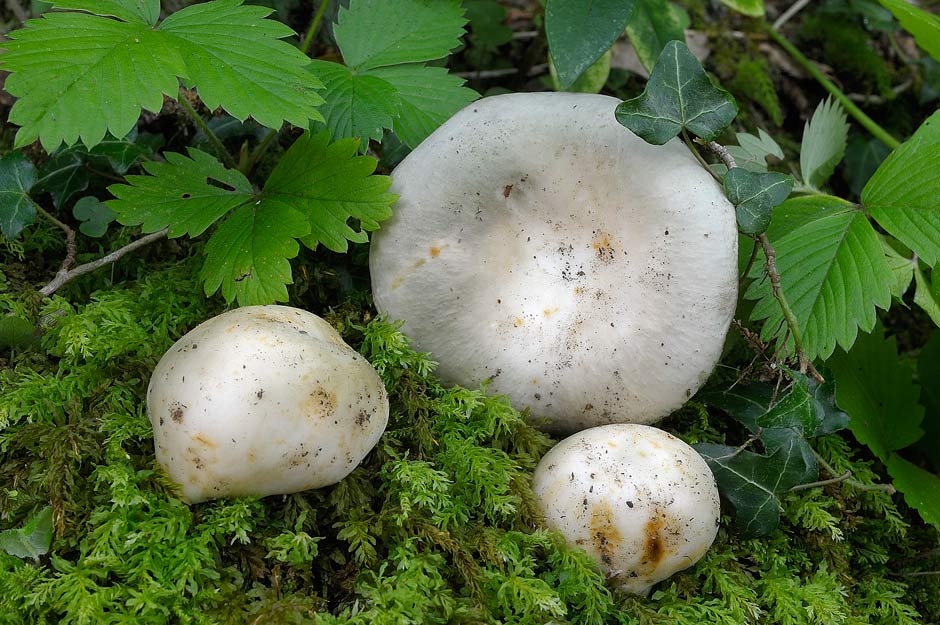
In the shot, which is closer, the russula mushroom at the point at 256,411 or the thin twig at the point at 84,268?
the russula mushroom at the point at 256,411

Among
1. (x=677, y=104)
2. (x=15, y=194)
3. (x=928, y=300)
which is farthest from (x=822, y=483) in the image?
(x=15, y=194)

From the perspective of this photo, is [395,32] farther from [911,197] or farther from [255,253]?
[911,197]

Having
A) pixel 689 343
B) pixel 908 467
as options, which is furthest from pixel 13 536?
pixel 908 467

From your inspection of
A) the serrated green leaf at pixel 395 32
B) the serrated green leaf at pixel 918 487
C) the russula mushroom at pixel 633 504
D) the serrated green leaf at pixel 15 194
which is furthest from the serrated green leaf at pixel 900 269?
the serrated green leaf at pixel 15 194

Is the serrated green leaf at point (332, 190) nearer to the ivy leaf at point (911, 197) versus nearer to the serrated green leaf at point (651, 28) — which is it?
the serrated green leaf at point (651, 28)

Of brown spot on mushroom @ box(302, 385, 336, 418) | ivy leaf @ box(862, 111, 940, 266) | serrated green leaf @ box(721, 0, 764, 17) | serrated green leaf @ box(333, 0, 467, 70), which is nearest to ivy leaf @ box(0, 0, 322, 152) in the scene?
serrated green leaf @ box(333, 0, 467, 70)

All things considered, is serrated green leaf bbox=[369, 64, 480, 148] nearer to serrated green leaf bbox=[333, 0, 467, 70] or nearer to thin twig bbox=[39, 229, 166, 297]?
serrated green leaf bbox=[333, 0, 467, 70]

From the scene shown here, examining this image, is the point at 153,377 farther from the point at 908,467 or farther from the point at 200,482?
the point at 908,467
